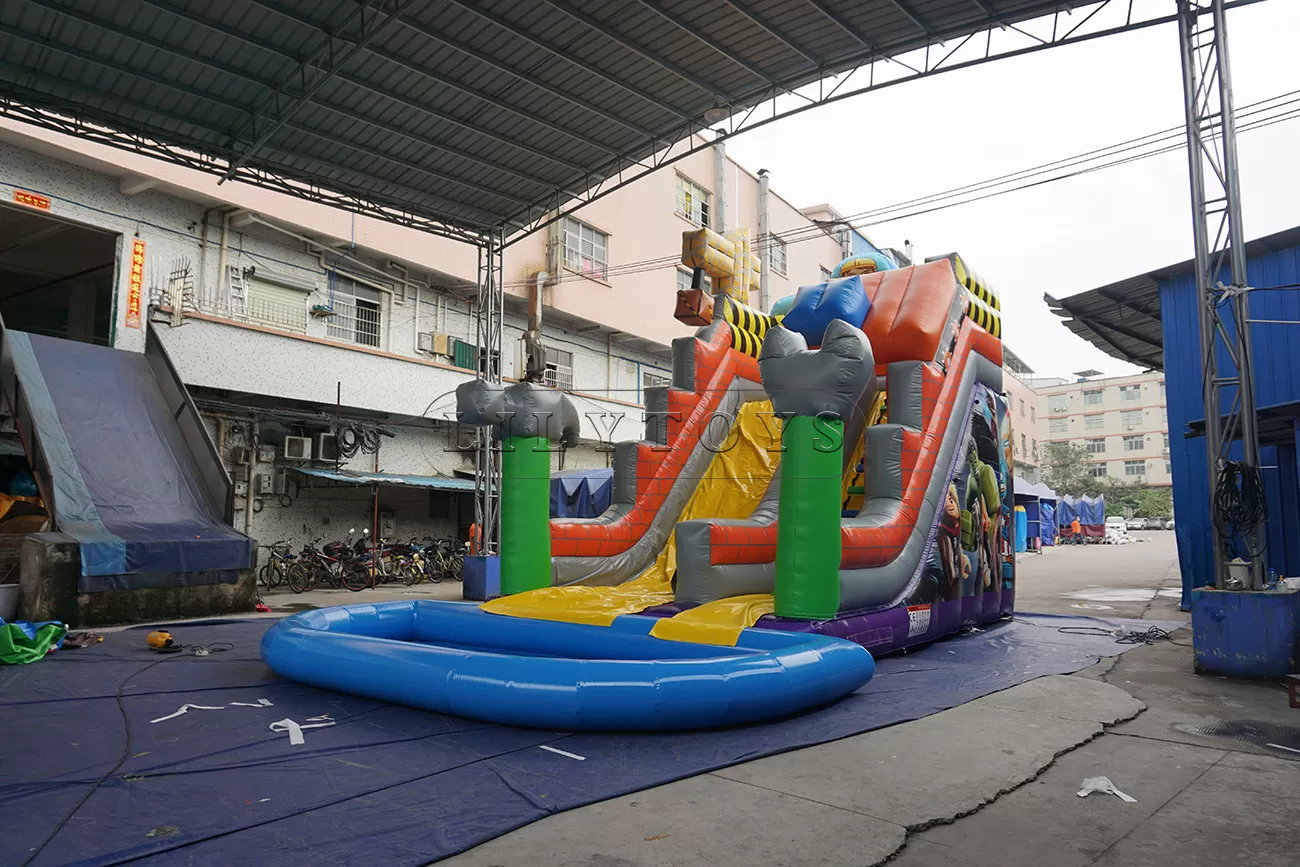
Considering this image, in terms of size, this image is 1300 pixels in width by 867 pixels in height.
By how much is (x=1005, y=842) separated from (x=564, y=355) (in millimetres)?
17982

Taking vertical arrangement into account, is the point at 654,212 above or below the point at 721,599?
above

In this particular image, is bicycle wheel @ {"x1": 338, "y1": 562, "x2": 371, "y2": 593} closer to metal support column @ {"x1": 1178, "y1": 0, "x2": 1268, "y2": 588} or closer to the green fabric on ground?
the green fabric on ground

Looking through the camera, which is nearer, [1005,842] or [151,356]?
[1005,842]

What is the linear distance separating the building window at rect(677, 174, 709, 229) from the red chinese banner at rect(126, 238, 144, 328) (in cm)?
1372

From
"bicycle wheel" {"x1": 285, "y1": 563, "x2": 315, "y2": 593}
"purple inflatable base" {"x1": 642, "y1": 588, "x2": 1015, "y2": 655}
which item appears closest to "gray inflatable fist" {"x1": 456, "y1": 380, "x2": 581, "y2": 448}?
"purple inflatable base" {"x1": 642, "y1": 588, "x2": 1015, "y2": 655}

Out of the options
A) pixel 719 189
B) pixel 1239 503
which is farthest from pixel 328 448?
pixel 719 189

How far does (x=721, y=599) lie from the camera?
6555 millimetres

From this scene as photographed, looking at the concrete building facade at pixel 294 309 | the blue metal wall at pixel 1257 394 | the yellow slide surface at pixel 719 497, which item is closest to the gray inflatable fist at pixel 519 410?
the yellow slide surface at pixel 719 497

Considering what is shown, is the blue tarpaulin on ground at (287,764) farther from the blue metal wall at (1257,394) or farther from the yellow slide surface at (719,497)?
the blue metal wall at (1257,394)

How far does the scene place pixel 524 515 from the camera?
24.7 ft

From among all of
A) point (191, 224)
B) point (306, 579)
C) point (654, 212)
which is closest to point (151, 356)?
point (191, 224)

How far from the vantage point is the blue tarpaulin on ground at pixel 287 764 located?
2879mm

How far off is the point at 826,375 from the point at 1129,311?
9.24 m

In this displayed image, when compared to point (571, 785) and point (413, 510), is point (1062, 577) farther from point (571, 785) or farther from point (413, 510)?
point (571, 785)
